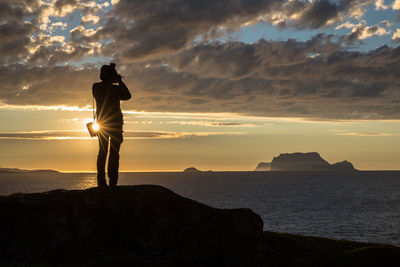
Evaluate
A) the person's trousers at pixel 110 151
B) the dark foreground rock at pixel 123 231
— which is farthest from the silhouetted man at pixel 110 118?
the dark foreground rock at pixel 123 231

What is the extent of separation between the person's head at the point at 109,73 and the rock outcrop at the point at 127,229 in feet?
14.5

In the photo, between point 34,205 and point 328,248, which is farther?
point 328,248

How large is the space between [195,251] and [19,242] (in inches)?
252

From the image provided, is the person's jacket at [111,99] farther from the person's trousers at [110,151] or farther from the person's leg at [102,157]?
the person's leg at [102,157]

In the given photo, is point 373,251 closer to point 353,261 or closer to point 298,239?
point 353,261

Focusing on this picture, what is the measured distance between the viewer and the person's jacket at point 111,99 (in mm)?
16938

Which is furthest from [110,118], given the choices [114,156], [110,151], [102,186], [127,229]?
[127,229]

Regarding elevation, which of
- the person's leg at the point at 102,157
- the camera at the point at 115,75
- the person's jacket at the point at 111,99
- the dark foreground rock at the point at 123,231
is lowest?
the dark foreground rock at the point at 123,231

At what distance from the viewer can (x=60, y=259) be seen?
1505 centimetres

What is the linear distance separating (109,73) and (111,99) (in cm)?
103

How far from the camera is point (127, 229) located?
53.2ft

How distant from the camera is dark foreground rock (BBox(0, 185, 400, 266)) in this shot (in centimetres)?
1512

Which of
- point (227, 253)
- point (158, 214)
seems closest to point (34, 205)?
point (158, 214)

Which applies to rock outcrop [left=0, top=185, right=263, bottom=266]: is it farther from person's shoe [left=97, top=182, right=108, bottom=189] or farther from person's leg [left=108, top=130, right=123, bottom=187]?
person's leg [left=108, top=130, right=123, bottom=187]
